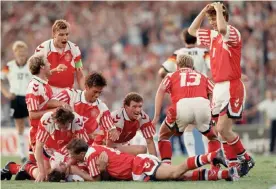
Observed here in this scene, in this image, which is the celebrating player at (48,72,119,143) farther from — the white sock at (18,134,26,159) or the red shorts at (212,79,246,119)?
the white sock at (18,134,26,159)

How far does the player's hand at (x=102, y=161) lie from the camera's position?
10828mm

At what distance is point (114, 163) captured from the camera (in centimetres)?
1091

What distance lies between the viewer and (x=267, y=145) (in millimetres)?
21969

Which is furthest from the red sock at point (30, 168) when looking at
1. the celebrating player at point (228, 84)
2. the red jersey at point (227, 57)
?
the red jersey at point (227, 57)

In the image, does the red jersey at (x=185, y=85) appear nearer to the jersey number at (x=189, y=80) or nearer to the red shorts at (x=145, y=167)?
the jersey number at (x=189, y=80)

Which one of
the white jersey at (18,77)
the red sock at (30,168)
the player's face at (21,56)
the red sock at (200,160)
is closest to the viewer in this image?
the red sock at (200,160)

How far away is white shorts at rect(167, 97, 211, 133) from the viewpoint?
39.6 feet

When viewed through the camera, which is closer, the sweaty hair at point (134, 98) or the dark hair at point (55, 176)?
the dark hair at point (55, 176)

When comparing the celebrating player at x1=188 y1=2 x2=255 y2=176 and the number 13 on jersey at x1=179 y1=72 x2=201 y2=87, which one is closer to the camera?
the celebrating player at x1=188 y1=2 x2=255 y2=176

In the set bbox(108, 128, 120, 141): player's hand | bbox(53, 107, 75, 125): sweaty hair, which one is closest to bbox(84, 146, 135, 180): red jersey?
bbox(53, 107, 75, 125): sweaty hair

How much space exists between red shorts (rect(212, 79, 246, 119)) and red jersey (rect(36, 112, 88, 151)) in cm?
178

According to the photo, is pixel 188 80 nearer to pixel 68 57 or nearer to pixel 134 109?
pixel 134 109

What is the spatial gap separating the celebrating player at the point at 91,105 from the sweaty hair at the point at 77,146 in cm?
87

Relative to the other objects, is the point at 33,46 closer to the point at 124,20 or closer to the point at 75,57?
the point at 124,20
